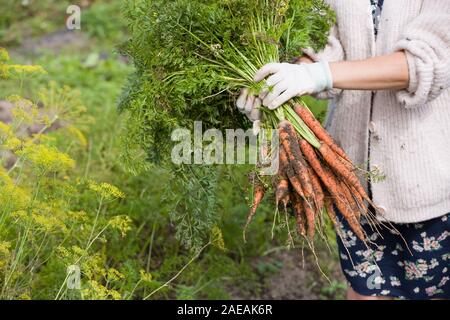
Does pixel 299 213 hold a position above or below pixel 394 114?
below

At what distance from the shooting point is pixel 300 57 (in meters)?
2.34

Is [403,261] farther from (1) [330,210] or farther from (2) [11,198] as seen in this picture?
(2) [11,198]

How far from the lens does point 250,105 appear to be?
7.02 feet

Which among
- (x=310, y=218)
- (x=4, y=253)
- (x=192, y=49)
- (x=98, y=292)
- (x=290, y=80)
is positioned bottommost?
(x=98, y=292)

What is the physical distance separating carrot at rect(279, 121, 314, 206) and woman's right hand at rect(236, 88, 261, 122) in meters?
0.10

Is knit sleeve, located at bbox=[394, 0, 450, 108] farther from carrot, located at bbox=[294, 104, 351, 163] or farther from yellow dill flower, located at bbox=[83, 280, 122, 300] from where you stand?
yellow dill flower, located at bbox=[83, 280, 122, 300]

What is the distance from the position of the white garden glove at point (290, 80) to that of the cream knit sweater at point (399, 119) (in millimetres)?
210

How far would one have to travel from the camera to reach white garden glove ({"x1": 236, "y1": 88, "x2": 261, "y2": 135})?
213cm

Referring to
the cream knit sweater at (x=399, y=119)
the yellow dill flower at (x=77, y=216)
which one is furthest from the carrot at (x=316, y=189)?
the yellow dill flower at (x=77, y=216)

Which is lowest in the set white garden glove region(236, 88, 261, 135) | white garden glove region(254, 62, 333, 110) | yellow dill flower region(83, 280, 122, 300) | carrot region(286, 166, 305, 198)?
yellow dill flower region(83, 280, 122, 300)

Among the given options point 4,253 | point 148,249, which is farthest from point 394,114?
point 148,249

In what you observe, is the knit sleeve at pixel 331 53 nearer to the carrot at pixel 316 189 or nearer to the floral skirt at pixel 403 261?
the carrot at pixel 316 189

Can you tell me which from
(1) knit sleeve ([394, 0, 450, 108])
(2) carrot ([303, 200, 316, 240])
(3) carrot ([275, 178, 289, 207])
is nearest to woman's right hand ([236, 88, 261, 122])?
(3) carrot ([275, 178, 289, 207])

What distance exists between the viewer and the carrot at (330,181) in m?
2.13
